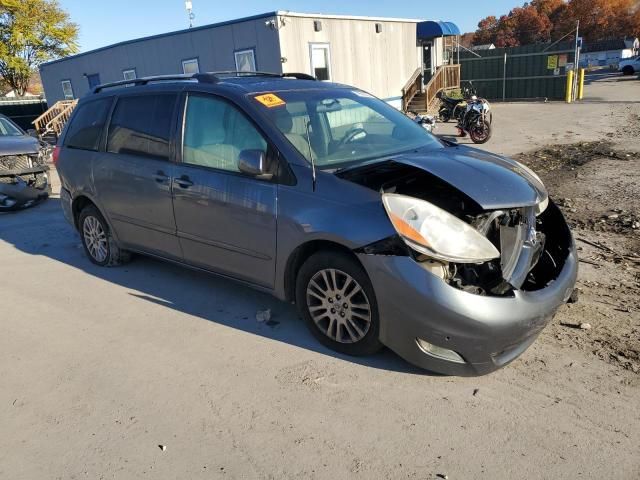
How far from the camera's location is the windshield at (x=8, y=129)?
9359 millimetres

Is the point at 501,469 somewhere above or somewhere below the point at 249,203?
below

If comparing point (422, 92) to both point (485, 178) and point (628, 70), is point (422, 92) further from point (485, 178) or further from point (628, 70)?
point (628, 70)

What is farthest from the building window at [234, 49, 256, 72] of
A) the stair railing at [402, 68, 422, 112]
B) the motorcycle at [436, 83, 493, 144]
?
the stair railing at [402, 68, 422, 112]

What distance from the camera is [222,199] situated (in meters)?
3.84

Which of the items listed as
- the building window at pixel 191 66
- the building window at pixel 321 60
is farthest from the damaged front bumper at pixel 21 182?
the building window at pixel 321 60

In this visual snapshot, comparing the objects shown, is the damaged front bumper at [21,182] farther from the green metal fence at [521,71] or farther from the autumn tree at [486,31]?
the autumn tree at [486,31]

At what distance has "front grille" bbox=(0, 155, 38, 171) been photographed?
8.47m

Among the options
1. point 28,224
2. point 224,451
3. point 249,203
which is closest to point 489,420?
point 224,451

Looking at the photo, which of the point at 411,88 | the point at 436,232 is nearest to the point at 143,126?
the point at 436,232

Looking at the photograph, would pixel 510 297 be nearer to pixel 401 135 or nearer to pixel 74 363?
pixel 401 135

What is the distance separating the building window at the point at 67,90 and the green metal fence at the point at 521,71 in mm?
19235

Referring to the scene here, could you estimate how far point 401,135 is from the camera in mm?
4242

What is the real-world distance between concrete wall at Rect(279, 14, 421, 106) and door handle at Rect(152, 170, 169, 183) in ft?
39.0

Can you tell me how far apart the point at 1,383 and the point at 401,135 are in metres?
3.39
